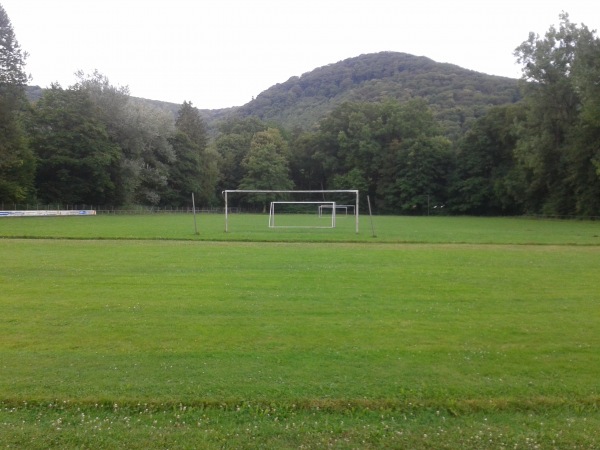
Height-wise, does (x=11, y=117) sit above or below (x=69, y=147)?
above

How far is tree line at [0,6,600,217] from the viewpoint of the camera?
52594 mm

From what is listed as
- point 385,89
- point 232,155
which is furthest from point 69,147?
point 385,89

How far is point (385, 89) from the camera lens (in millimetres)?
128500

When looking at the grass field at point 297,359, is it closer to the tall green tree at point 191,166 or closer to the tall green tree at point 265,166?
the tall green tree at point 191,166

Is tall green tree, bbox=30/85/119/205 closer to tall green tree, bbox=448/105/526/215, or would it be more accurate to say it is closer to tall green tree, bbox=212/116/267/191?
tall green tree, bbox=212/116/267/191

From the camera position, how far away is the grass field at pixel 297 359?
481cm

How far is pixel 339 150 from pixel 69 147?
44.8 m

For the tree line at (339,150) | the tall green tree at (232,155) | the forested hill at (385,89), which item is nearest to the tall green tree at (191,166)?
the tree line at (339,150)

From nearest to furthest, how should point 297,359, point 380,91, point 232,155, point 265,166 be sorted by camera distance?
point 297,359 → point 265,166 → point 232,155 → point 380,91

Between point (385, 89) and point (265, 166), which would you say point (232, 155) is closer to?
point (265, 166)

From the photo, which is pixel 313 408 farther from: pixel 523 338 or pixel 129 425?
pixel 523 338

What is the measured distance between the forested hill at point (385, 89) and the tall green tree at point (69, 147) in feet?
177

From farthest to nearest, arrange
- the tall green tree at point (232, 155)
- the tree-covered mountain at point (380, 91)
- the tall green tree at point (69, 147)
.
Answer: the tree-covered mountain at point (380, 91) → the tall green tree at point (232, 155) → the tall green tree at point (69, 147)

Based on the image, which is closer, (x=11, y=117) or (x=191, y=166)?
(x=11, y=117)
